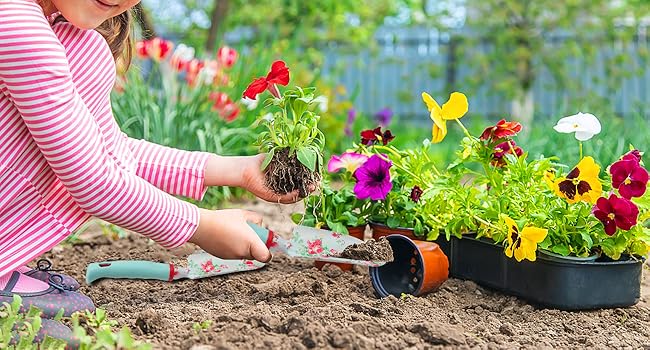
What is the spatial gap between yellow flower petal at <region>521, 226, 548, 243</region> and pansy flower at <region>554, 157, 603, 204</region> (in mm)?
124

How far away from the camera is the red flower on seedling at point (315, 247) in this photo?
2248 mm

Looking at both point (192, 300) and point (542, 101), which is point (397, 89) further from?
point (192, 300)

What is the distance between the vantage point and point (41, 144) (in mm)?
1704

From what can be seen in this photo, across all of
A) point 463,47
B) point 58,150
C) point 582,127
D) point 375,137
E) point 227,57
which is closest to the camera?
point 58,150

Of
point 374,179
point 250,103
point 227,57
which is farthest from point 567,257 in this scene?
point 227,57

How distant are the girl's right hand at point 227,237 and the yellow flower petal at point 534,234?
60 cm

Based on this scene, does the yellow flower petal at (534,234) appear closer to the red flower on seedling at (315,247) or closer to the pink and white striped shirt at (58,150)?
the red flower on seedling at (315,247)

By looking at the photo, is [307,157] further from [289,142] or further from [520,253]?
[520,253]

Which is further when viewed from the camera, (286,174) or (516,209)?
(516,209)

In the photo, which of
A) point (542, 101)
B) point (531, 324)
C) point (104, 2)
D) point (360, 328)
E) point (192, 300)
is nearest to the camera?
point (360, 328)

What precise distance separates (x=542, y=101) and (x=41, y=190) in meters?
10.2

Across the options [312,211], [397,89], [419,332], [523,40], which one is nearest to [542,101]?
[523,40]

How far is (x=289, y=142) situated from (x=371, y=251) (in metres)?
0.35

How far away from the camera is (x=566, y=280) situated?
6.47 feet
